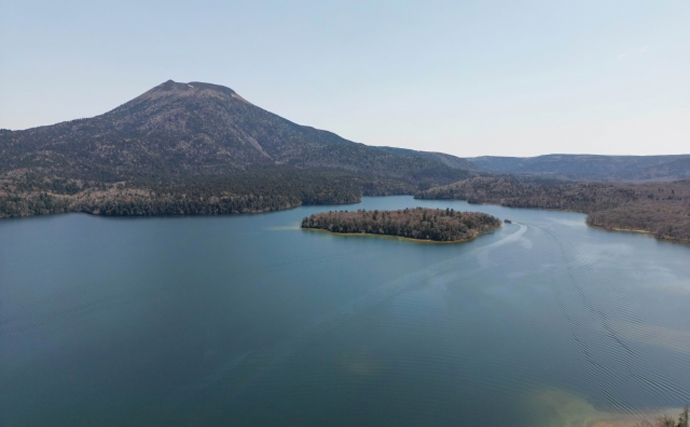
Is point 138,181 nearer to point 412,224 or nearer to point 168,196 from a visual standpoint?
point 168,196

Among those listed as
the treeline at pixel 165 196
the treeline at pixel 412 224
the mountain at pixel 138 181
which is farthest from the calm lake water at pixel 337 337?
the mountain at pixel 138 181

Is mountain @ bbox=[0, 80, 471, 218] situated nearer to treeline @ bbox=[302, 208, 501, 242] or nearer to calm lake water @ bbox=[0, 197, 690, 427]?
treeline @ bbox=[302, 208, 501, 242]

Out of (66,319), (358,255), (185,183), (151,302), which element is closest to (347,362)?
(151,302)

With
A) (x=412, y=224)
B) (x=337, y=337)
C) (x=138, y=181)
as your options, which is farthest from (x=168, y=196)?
(x=337, y=337)

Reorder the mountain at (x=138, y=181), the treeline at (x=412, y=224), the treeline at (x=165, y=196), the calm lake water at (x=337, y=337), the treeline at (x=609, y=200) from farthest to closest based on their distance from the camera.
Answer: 1. the mountain at (x=138, y=181)
2. the treeline at (x=165, y=196)
3. the treeline at (x=609, y=200)
4. the treeline at (x=412, y=224)
5. the calm lake water at (x=337, y=337)

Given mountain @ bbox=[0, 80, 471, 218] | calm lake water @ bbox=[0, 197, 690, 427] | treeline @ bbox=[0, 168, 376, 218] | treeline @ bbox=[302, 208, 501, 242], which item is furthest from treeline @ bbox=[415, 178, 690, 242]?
treeline @ bbox=[0, 168, 376, 218]

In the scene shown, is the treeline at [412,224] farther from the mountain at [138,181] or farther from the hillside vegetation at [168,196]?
the mountain at [138,181]
